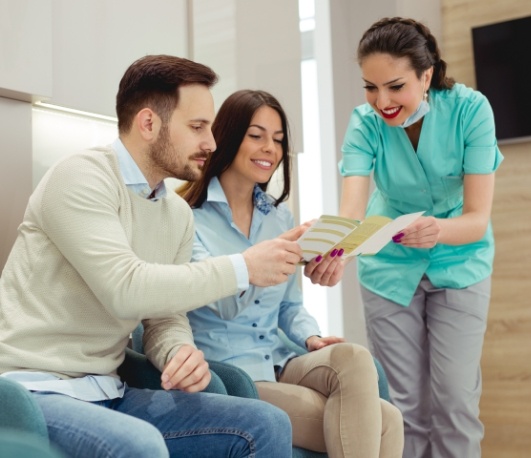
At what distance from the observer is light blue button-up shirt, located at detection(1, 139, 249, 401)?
1409mm

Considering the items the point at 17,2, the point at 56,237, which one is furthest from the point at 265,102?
the point at 56,237

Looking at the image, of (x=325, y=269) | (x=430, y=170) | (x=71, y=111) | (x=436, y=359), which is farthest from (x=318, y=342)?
(x=71, y=111)

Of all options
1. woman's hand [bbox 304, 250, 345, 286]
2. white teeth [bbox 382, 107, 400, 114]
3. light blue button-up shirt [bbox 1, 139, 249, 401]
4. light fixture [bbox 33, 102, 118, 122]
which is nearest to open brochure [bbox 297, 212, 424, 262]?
woman's hand [bbox 304, 250, 345, 286]

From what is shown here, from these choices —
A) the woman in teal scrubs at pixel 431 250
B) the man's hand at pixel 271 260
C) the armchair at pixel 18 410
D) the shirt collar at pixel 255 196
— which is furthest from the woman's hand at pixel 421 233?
the armchair at pixel 18 410

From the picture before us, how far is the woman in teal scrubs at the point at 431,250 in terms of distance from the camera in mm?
2396

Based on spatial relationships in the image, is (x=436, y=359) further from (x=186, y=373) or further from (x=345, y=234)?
(x=186, y=373)

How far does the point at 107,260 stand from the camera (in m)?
1.42

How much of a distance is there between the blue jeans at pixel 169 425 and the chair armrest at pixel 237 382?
0.17 meters

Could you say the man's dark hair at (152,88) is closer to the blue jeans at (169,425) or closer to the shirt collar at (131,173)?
the shirt collar at (131,173)

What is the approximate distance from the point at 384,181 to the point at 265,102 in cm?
56

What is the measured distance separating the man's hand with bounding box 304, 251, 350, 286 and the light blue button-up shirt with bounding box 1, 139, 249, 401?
36cm

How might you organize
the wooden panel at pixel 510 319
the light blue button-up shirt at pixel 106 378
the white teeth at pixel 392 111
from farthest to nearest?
the wooden panel at pixel 510 319 < the white teeth at pixel 392 111 < the light blue button-up shirt at pixel 106 378

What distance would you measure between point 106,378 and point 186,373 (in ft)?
0.56

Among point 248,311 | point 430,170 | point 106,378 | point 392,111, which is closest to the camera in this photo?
point 106,378
